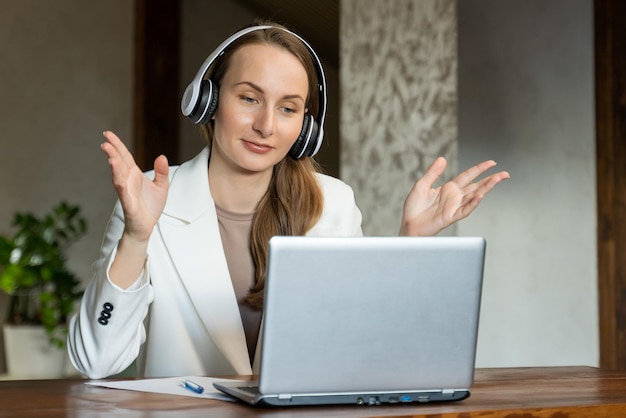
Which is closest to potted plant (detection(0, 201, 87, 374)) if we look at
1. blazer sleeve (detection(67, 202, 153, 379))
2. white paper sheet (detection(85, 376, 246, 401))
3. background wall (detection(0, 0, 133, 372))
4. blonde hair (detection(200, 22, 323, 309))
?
background wall (detection(0, 0, 133, 372))

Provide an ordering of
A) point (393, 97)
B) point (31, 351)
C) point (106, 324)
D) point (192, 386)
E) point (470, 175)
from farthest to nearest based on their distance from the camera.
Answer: point (31, 351), point (393, 97), point (470, 175), point (106, 324), point (192, 386)

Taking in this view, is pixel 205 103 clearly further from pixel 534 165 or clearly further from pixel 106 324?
pixel 534 165

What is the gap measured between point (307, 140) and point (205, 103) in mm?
263

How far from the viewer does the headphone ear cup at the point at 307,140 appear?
2.18m

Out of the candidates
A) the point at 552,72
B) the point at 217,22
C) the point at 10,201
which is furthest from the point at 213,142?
the point at 217,22

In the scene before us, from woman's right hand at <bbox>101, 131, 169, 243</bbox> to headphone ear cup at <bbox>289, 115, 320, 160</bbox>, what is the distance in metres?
0.58

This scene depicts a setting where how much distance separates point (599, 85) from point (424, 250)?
3.37 meters

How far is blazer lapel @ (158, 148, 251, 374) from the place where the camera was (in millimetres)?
1953

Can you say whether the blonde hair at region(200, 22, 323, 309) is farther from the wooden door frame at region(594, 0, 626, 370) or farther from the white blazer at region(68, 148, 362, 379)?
the wooden door frame at region(594, 0, 626, 370)

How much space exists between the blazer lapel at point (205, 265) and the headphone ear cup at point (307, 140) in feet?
0.86

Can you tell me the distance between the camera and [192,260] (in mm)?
1999

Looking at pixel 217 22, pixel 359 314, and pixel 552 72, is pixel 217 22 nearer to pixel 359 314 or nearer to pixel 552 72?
pixel 552 72

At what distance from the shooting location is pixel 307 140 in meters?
2.19

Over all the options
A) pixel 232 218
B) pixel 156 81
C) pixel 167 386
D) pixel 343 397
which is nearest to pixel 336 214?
pixel 232 218
